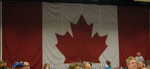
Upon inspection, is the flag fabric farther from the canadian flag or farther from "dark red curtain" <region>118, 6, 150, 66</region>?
"dark red curtain" <region>118, 6, 150, 66</region>

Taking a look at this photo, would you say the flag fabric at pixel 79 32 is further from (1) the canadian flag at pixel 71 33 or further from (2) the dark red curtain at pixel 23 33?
(2) the dark red curtain at pixel 23 33

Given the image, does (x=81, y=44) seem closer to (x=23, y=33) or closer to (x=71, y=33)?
(x=71, y=33)

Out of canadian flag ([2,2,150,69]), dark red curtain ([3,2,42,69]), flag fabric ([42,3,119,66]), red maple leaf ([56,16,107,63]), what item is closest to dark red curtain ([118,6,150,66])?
canadian flag ([2,2,150,69])

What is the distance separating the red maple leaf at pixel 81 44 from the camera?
27.9ft

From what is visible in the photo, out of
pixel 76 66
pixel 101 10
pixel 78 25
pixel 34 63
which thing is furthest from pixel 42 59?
pixel 76 66

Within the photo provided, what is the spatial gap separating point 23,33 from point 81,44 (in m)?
1.67

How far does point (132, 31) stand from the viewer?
31.4 ft

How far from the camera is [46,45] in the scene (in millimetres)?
8203

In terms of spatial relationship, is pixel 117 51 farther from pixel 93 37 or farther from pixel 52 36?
pixel 52 36

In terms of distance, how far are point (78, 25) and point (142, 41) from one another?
7.41ft

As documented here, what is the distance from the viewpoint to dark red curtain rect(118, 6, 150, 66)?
9398mm

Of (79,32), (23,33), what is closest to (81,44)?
(79,32)

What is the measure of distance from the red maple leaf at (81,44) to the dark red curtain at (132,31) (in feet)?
2.40

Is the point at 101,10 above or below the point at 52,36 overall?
above
